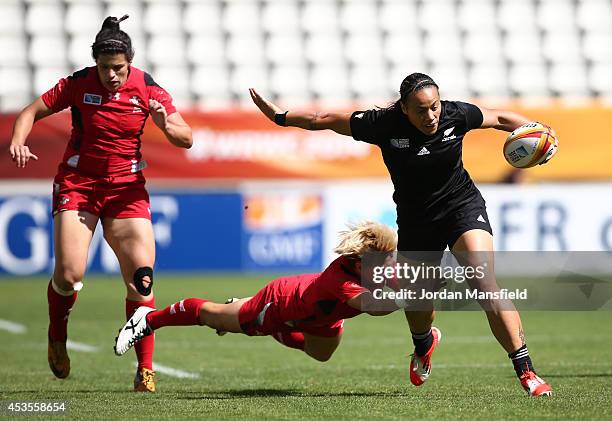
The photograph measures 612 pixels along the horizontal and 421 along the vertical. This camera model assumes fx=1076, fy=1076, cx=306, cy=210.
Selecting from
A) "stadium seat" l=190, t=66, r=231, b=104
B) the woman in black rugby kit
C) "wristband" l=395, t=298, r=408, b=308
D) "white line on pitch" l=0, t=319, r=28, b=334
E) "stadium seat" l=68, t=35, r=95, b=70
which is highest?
"stadium seat" l=68, t=35, r=95, b=70

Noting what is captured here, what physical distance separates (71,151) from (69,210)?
446mm

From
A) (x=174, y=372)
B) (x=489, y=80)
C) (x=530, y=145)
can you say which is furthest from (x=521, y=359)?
(x=489, y=80)

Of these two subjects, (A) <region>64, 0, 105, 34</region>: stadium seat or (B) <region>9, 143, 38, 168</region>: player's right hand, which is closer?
(B) <region>9, 143, 38, 168</region>: player's right hand

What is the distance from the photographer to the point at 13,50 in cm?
1889

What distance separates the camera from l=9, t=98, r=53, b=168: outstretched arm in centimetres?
733

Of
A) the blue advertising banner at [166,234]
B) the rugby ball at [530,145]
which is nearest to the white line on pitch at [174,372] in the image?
the rugby ball at [530,145]

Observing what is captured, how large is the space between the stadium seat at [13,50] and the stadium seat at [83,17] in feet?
2.70

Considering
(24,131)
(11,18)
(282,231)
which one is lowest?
(282,231)

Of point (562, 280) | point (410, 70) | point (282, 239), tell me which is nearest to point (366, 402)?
point (562, 280)

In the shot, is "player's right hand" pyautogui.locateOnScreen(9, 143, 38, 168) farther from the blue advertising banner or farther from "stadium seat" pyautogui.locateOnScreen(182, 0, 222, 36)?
"stadium seat" pyautogui.locateOnScreen(182, 0, 222, 36)

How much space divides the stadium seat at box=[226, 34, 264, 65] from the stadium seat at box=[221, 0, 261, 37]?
10cm

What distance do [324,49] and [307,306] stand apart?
13.1 meters

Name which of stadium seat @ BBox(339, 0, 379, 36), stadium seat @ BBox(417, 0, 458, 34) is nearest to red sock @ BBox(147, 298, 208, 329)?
stadium seat @ BBox(339, 0, 379, 36)

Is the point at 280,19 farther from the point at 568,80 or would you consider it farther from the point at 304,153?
the point at 568,80
